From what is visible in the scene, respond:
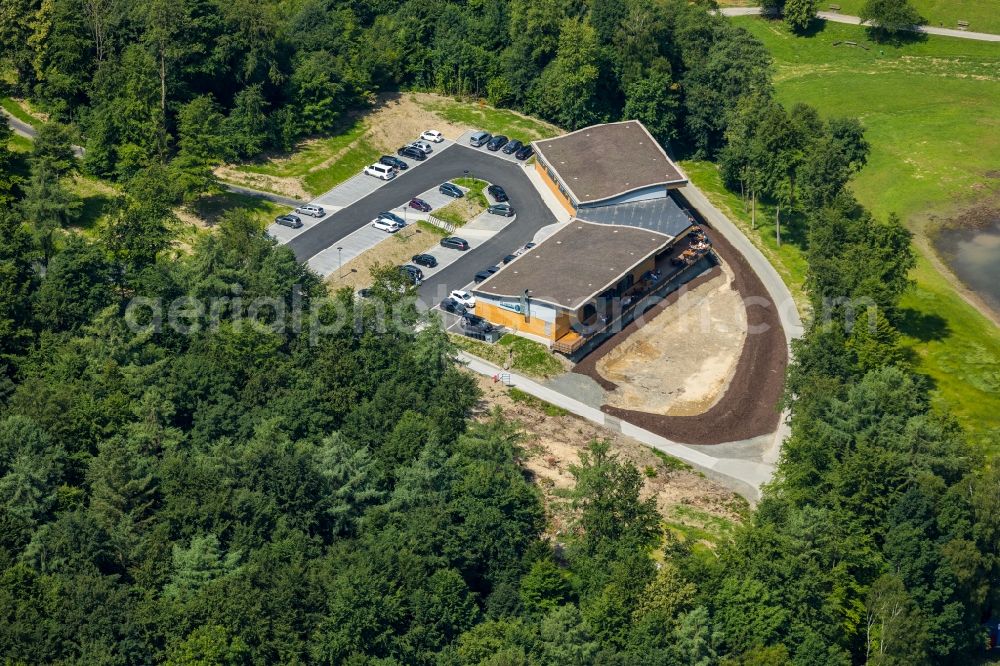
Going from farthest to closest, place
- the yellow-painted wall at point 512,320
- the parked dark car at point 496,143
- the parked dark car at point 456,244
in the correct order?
the parked dark car at point 496,143 → the parked dark car at point 456,244 → the yellow-painted wall at point 512,320

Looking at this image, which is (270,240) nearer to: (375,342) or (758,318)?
(375,342)

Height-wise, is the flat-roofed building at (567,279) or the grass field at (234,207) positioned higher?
the grass field at (234,207)

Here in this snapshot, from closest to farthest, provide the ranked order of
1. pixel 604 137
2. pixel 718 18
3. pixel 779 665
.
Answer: pixel 779 665
pixel 604 137
pixel 718 18

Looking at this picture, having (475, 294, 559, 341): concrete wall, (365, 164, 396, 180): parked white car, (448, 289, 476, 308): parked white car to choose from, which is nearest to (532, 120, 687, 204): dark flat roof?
(365, 164, 396, 180): parked white car

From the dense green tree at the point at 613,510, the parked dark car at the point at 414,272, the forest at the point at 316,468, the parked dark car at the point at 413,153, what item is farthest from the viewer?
the parked dark car at the point at 413,153

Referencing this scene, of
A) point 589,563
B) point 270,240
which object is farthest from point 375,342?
point 589,563

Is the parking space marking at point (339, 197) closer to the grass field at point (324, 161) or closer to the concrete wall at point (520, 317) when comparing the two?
the grass field at point (324, 161)

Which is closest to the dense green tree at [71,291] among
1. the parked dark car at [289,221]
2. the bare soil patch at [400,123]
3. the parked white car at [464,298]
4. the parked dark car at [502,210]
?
the parked dark car at [289,221]
